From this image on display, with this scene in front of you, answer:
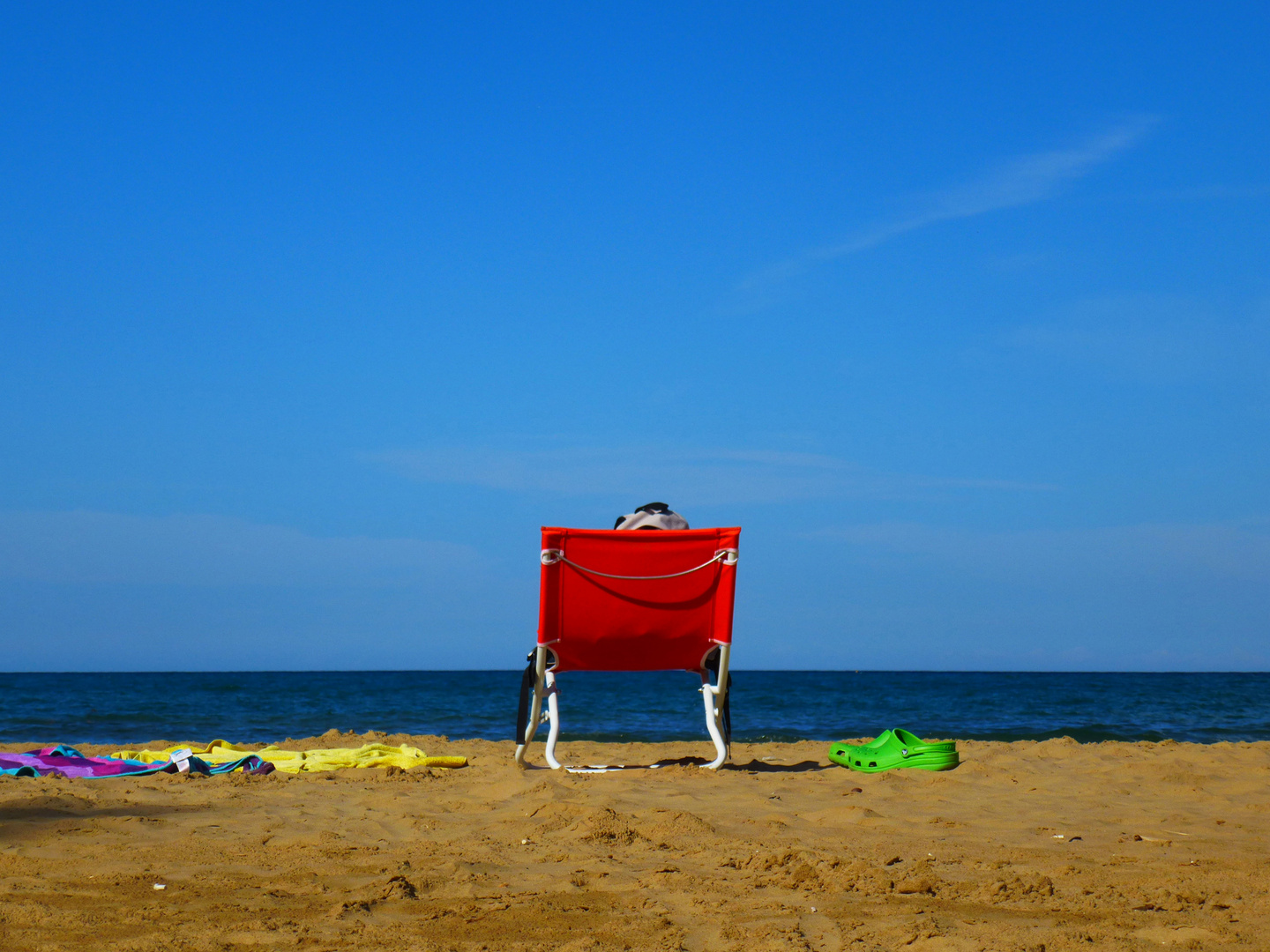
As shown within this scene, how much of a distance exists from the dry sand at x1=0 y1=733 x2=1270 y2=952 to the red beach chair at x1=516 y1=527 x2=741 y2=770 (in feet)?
2.33

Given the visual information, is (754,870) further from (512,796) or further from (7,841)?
(7,841)

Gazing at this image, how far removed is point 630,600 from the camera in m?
6.13

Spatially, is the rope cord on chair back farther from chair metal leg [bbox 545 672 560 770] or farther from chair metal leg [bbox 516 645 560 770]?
chair metal leg [bbox 545 672 560 770]

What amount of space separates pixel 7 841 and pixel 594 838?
7.55 ft

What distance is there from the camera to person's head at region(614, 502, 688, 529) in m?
6.53

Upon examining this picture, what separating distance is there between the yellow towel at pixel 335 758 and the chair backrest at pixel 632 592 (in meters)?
1.31

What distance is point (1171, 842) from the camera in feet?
13.9

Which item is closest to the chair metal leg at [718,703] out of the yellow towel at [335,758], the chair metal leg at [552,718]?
the chair metal leg at [552,718]

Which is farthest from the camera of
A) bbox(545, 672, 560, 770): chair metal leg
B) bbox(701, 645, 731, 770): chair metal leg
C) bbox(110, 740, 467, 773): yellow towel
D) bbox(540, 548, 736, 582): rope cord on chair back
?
bbox(110, 740, 467, 773): yellow towel

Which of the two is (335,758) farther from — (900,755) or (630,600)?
(900,755)

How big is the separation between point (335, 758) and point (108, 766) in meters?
1.39

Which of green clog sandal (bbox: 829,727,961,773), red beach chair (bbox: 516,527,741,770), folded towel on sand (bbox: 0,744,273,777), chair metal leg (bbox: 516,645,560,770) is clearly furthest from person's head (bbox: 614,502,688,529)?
folded towel on sand (bbox: 0,744,273,777)

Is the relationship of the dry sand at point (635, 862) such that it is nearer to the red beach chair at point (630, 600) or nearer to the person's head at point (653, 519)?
the red beach chair at point (630, 600)

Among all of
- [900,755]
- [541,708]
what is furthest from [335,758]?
[900,755]
